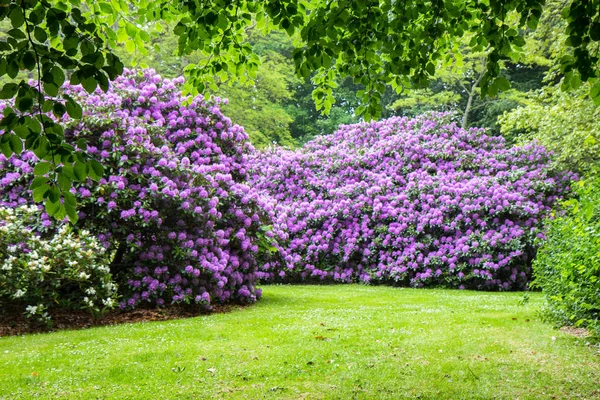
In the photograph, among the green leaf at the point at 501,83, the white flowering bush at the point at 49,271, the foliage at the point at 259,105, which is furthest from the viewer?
the foliage at the point at 259,105

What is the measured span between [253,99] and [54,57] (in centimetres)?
2141

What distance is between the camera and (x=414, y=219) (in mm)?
13969

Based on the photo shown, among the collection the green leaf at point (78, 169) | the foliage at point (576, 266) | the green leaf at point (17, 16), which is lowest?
the foliage at point (576, 266)

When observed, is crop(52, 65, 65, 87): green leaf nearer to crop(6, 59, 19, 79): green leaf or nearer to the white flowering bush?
crop(6, 59, 19, 79): green leaf

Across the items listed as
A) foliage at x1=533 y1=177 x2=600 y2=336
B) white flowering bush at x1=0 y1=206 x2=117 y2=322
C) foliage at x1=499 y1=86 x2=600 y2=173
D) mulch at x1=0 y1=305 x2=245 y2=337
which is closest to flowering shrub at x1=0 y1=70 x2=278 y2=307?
mulch at x1=0 y1=305 x2=245 y2=337

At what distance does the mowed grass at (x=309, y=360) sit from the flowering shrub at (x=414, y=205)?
17.5 feet

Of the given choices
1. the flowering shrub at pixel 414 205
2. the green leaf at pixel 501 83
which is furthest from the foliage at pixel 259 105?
the green leaf at pixel 501 83

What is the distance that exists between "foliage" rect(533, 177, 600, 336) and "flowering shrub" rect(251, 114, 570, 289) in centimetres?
577

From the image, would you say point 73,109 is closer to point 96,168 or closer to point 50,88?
point 50,88

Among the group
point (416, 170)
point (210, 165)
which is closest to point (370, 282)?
point (416, 170)

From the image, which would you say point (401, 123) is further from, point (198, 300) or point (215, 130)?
point (198, 300)

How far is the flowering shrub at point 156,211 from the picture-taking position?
8.28 m

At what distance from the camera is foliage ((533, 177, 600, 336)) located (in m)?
5.38

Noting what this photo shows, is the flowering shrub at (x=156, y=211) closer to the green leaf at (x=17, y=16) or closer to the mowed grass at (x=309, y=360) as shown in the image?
the mowed grass at (x=309, y=360)
